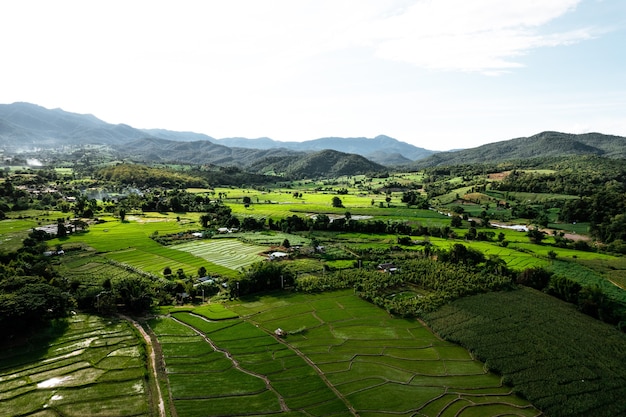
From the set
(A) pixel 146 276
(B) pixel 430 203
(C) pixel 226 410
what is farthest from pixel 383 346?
(B) pixel 430 203

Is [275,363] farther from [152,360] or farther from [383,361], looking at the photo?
[152,360]

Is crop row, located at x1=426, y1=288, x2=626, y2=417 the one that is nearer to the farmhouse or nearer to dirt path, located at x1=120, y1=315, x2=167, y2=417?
dirt path, located at x1=120, y1=315, x2=167, y2=417

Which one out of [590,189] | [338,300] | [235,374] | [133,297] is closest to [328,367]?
[235,374]

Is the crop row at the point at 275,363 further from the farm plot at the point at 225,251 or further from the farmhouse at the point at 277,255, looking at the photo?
the farmhouse at the point at 277,255

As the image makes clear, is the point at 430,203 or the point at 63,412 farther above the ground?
the point at 430,203

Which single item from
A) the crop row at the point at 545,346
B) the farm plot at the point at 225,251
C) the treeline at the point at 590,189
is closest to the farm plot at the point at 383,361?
the crop row at the point at 545,346

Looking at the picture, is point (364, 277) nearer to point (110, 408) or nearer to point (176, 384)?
point (176, 384)

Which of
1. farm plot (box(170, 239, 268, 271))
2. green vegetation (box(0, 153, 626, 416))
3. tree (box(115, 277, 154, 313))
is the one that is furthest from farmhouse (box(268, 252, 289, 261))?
tree (box(115, 277, 154, 313))
